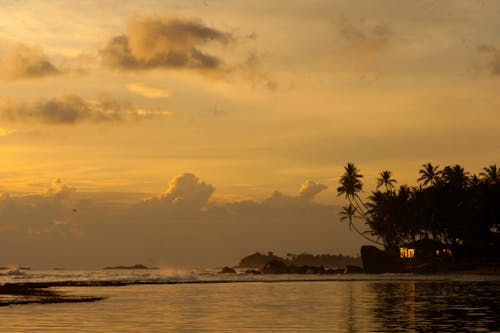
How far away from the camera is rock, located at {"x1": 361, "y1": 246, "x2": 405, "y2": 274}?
142 meters

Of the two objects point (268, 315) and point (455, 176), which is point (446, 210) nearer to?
point (455, 176)

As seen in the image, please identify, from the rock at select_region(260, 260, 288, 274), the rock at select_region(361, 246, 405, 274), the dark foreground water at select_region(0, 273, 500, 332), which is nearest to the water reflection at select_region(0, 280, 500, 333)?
the dark foreground water at select_region(0, 273, 500, 332)

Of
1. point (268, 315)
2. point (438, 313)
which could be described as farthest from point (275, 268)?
point (268, 315)

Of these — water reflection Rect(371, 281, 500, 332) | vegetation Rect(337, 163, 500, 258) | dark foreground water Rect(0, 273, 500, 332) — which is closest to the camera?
water reflection Rect(371, 281, 500, 332)

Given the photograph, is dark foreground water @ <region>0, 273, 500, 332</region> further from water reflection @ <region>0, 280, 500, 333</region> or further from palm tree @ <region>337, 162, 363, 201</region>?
palm tree @ <region>337, 162, 363, 201</region>

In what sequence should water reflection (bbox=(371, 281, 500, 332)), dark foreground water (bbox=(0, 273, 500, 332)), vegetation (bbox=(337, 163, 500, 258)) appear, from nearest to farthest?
water reflection (bbox=(371, 281, 500, 332)), dark foreground water (bbox=(0, 273, 500, 332)), vegetation (bbox=(337, 163, 500, 258))

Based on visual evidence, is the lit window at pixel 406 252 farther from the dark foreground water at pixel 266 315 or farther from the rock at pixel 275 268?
the dark foreground water at pixel 266 315

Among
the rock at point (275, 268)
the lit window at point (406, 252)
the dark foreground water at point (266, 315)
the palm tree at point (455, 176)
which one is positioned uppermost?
the palm tree at point (455, 176)

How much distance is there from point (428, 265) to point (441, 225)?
40.6ft

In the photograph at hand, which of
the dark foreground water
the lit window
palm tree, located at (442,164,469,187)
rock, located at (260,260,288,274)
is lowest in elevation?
the dark foreground water

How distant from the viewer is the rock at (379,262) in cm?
14238

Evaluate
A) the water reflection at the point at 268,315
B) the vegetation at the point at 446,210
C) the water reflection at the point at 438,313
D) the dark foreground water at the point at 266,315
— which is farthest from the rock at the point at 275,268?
the water reflection at the point at 268,315

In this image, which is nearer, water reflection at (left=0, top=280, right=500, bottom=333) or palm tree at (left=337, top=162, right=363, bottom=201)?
water reflection at (left=0, top=280, right=500, bottom=333)

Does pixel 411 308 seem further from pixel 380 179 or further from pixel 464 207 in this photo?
pixel 380 179
